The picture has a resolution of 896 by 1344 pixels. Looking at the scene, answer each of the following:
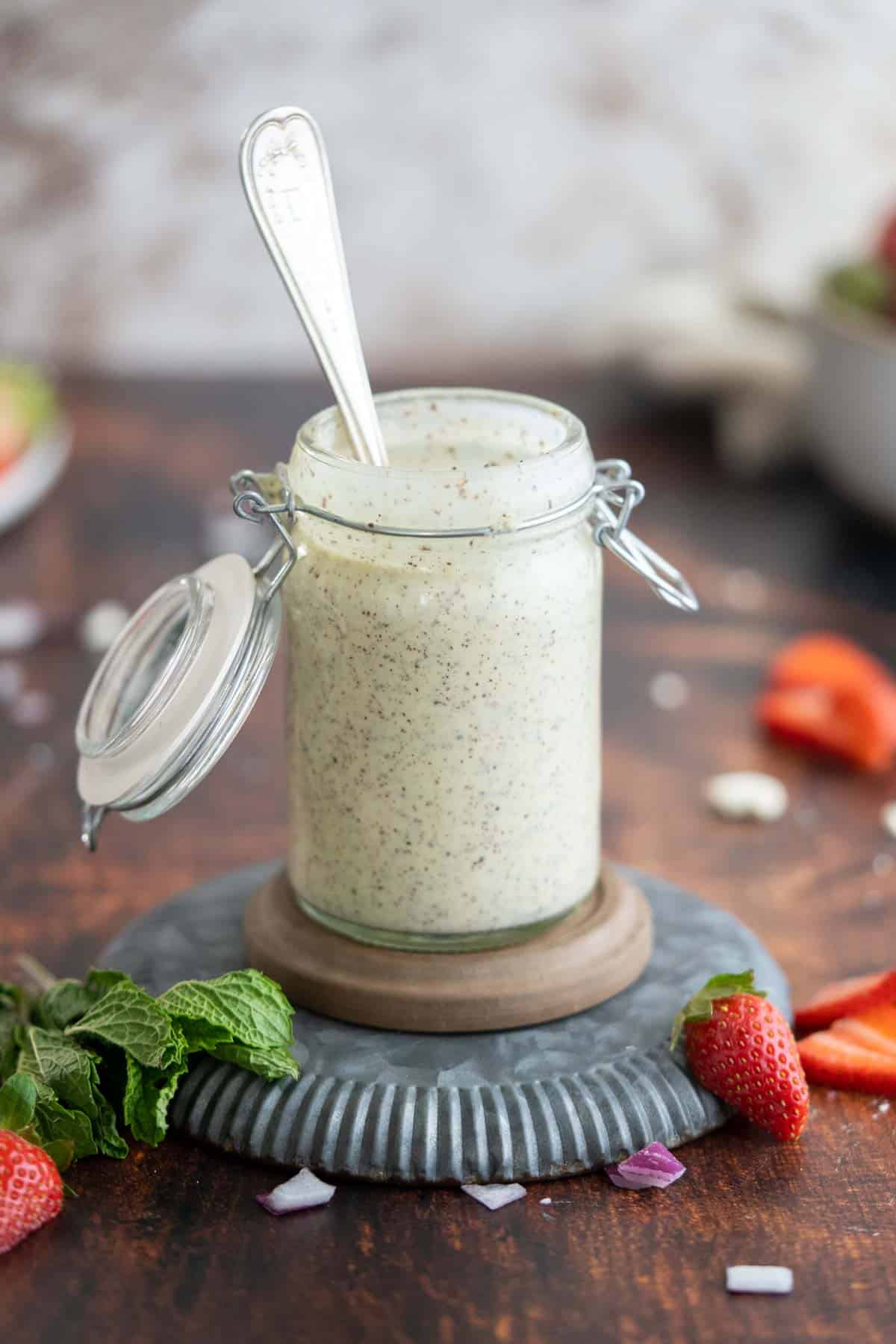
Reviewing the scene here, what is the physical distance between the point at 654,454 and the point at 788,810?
2.54 feet

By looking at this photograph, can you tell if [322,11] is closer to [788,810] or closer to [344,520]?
[788,810]

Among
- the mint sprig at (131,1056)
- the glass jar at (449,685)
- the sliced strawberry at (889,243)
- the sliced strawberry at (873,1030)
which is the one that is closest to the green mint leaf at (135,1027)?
the mint sprig at (131,1056)

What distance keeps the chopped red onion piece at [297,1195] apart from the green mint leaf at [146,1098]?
0.19ft

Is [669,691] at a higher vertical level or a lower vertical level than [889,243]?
lower

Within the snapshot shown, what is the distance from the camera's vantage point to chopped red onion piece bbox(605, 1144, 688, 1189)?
30.4 inches

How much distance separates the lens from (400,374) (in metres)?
2.10

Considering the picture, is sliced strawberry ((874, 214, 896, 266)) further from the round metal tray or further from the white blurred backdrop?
the round metal tray

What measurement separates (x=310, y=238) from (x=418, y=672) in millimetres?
209

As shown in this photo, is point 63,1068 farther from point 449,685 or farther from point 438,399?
point 438,399

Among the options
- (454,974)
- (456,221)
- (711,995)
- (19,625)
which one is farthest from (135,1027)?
(456,221)

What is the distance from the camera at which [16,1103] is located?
2.52 ft

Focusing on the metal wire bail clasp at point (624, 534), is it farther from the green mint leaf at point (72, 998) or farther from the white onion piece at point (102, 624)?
the white onion piece at point (102, 624)

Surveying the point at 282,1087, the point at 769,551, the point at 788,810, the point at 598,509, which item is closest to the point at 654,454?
the point at 769,551

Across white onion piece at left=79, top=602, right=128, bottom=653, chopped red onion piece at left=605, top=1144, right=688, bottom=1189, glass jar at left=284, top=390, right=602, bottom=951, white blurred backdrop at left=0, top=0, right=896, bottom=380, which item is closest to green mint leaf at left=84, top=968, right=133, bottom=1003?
glass jar at left=284, top=390, right=602, bottom=951
